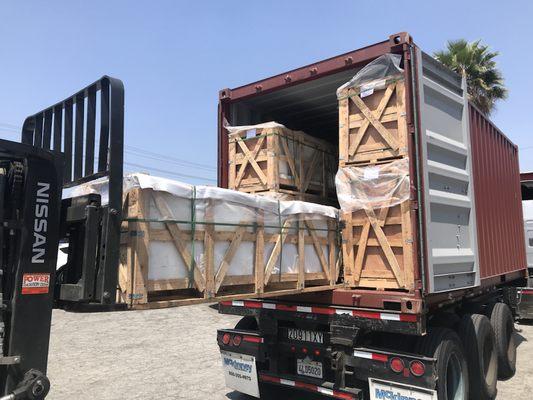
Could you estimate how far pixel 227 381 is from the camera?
548 cm

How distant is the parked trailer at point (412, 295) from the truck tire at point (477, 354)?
1cm

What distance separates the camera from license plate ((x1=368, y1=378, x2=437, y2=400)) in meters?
4.08

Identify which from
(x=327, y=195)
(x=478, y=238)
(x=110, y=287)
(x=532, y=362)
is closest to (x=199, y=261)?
(x=110, y=287)

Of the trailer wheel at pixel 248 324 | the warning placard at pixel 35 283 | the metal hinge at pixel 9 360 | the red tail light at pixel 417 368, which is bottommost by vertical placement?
the red tail light at pixel 417 368

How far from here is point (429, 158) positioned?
4.68 m

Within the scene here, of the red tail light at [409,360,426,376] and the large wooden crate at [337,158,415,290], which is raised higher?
the large wooden crate at [337,158,415,290]

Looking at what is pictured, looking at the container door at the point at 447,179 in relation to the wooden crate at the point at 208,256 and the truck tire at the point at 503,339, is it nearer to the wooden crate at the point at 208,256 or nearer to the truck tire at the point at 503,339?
the wooden crate at the point at 208,256

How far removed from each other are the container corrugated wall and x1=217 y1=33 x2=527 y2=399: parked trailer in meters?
0.04

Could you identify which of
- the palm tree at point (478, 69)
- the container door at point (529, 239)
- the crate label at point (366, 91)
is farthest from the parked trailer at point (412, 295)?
the palm tree at point (478, 69)

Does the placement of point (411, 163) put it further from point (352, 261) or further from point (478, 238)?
point (478, 238)

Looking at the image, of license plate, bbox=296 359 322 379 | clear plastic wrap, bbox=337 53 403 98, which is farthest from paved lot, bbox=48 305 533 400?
clear plastic wrap, bbox=337 53 403 98

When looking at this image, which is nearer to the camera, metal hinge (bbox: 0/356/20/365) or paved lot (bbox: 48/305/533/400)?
metal hinge (bbox: 0/356/20/365)

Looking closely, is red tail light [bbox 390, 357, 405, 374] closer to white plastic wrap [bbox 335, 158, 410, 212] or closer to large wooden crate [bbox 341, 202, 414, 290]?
large wooden crate [bbox 341, 202, 414, 290]

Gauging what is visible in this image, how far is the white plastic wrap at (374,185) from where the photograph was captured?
14.9ft
